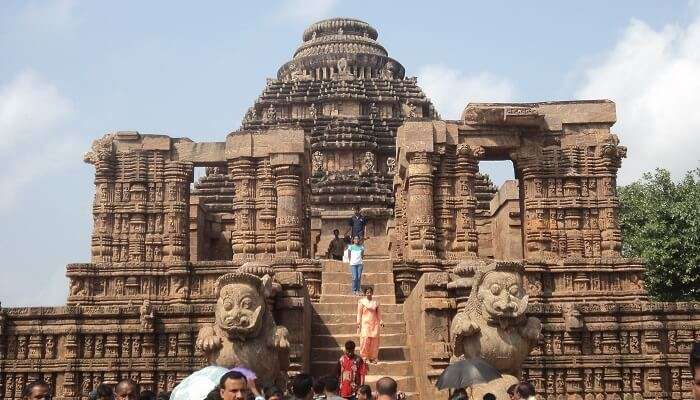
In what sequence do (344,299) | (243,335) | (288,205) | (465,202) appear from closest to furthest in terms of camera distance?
(243,335)
(344,299)
(465,202)
(288,205)

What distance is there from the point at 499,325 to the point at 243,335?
3.22 metres

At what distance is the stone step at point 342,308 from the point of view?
15750 mm

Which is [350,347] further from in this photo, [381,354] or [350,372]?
[381,354]

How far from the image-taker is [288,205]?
67.9 ft

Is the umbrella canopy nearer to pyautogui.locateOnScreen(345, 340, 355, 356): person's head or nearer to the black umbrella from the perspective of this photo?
the black umbrella

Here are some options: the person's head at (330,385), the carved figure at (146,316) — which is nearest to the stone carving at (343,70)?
the carved figure at (146,316)

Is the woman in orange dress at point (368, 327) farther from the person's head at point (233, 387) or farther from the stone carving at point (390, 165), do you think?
the stone carving at point (390, 165)

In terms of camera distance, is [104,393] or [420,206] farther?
[420,206]

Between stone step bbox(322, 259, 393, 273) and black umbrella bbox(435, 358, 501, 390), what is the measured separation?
30.9 feet

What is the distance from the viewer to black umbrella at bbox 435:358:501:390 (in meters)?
8.83

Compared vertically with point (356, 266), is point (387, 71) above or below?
above

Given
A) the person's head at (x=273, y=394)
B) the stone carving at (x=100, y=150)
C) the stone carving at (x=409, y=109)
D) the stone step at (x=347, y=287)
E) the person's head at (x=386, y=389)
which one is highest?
the stone carving at (x=409, y=109)

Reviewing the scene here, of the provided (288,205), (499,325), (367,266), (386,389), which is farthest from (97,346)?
(386,389)

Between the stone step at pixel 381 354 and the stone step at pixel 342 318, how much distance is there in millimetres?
894
